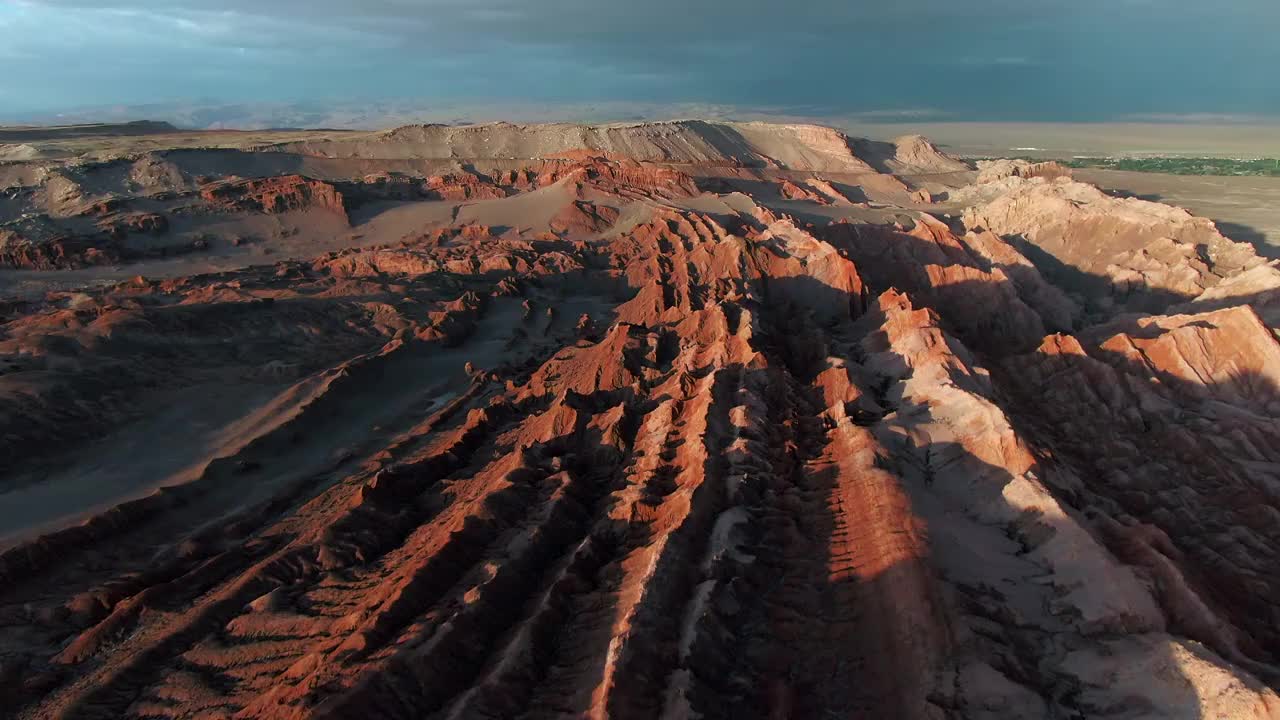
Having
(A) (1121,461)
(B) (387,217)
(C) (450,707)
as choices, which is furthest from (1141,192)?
(C) (450,707)

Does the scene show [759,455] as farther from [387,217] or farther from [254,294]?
[387,217]

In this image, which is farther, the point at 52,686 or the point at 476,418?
the point at 476,418

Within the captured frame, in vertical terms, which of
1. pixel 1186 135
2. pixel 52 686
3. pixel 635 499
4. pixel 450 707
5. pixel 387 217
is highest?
pixel 1186 135

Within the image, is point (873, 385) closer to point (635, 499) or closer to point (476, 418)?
point (635, 499)

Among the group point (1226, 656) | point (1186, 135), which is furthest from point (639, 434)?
point (1186, 135)

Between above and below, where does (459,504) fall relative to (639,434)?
below

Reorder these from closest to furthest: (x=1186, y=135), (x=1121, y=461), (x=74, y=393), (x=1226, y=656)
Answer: (x=1226, y=656), (x=1121, y=461), (x=74, y=393), (x=1186, y=135)

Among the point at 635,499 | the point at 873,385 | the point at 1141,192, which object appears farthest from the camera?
the point at 1141,192
